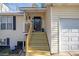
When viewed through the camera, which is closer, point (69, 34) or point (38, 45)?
point (69, 34)

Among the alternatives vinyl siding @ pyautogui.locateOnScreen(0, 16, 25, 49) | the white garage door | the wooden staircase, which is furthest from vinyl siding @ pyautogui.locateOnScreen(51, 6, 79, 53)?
vinyl siding @ pyautogui.locateOnScreen(0, 16, 25, 49)

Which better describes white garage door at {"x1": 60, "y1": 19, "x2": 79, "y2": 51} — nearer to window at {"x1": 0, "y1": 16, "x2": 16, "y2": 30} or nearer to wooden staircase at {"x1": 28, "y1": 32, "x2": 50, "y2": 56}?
wooden staircase at {"x1": 28, "y1": 32, "x2": 50, "y2": 56}

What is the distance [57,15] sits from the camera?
38.0 ft

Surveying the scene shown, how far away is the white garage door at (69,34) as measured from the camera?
462 inches

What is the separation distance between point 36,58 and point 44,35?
11764 millimetres

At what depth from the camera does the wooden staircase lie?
1156 centimetres

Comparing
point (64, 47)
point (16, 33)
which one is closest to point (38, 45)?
point (64, 47)

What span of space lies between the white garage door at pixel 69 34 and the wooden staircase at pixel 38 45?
3.81ft

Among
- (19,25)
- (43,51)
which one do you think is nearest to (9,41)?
(19,25)

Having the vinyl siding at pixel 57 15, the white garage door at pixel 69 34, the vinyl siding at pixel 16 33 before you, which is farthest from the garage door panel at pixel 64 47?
the vinyl siding at pixel 16 33

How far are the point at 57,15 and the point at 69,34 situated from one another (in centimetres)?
124

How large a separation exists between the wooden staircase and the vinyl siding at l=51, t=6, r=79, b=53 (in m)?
0.73

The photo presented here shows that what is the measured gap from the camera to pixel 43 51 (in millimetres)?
11922

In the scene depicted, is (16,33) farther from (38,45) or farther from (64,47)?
(64,47)
